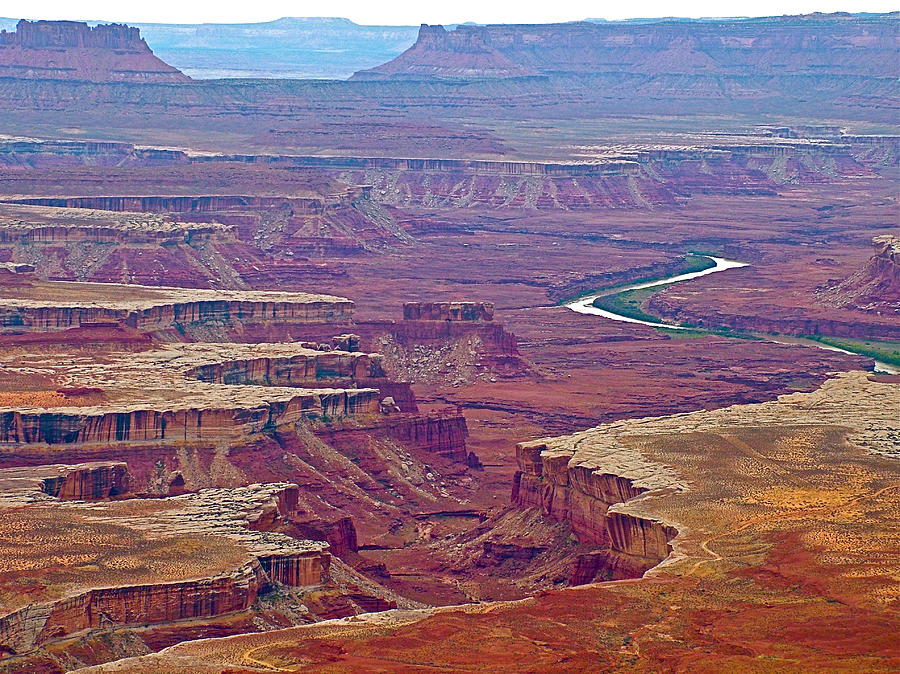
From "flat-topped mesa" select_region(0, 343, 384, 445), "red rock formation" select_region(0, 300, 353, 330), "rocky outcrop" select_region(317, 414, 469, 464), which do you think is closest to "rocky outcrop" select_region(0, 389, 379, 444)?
"flat-topped mesa" select_region(0, 343, 384, 445)

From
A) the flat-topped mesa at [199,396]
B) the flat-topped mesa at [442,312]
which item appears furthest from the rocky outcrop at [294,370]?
the flat-topped mesa at [442,312]

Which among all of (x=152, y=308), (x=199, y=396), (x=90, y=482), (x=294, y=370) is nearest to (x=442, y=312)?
(x=152, y=308)

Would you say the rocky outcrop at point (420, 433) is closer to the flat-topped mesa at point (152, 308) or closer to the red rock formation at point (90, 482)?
the red rock formation at point (90, 482)

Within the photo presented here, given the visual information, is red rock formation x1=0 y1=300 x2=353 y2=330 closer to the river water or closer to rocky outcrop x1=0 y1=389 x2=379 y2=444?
rocky outcrop x1=0 y1=389 x2=379 y2=444

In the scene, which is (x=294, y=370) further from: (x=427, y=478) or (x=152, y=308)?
(x=152, y=308)

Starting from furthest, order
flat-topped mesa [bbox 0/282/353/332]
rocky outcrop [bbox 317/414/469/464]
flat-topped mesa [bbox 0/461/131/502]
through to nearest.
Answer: flat-topped mesa [bbox 0/282/353/332] < rocky outcrop [bbox 317/414/469/464] < flat-topped mesa [bbox 0/461/131/502]

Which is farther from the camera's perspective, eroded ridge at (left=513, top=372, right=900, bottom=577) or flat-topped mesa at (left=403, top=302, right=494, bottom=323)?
flat-topped mesa at (left=403, top=302, right=494, bottom=323)
